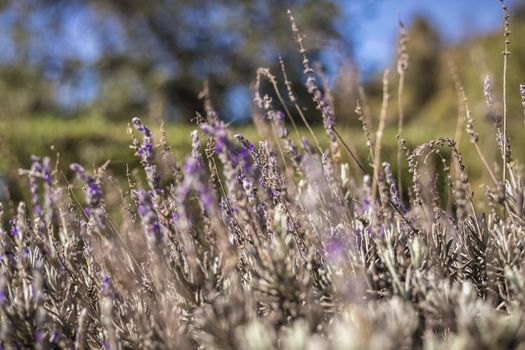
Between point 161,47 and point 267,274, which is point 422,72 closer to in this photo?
point 161,47


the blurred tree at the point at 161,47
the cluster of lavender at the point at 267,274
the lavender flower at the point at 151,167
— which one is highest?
the blurred tree at the point at 161,47

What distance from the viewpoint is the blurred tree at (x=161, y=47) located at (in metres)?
14.0

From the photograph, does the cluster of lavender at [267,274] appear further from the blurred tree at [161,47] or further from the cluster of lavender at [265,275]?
the blurred tree at [161,47]

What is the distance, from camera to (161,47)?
14.8 m

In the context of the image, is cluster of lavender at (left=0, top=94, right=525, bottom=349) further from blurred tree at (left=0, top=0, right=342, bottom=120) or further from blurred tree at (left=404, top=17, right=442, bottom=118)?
blurred tree at (left=404, top=17, right=442, bottom=118)

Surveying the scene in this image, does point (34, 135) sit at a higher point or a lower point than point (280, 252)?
higher

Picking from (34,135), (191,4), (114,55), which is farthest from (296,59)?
(34,135)

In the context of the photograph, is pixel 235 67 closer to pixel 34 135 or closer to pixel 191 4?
pixel 191 4

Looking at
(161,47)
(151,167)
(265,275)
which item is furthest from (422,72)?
(265,275)

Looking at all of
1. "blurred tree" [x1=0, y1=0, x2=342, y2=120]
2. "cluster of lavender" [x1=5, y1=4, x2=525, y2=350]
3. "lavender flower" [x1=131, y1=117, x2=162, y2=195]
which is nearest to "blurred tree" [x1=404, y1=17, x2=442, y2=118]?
"blurred tree" [x1=0, y1=0, x2=342, y2=120]

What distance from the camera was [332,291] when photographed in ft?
5.24

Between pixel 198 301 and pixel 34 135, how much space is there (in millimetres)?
4775

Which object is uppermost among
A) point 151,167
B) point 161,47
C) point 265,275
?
point 161,47

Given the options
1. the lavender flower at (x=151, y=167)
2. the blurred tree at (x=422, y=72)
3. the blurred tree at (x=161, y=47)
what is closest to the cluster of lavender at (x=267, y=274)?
the lavender flower at (x=151, y=167)
